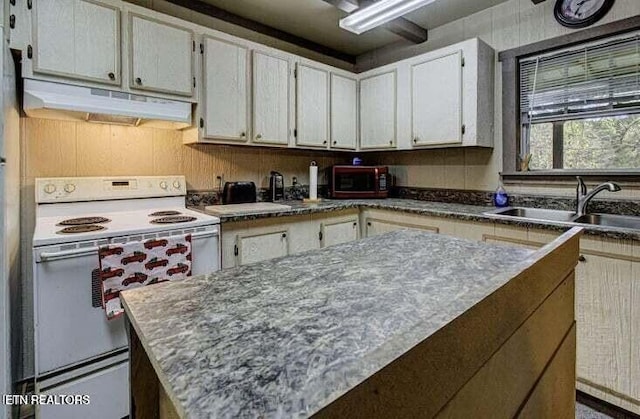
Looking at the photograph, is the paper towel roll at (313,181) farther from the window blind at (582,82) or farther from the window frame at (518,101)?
the window blind at (582,82)

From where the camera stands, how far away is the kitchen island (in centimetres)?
41

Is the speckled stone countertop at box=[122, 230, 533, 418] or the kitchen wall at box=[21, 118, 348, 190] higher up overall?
the kitchen wall at box=[21, 118, 348, 190]

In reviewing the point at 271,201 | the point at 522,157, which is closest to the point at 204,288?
the point at 271,201

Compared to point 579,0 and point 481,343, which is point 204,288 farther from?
point 579,0

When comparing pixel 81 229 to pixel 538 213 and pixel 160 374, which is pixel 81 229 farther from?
pixel 538 213

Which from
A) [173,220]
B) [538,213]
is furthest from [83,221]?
[538,213]

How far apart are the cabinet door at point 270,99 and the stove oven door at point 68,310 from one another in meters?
1.45

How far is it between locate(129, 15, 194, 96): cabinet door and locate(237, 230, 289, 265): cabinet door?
1.04 meters

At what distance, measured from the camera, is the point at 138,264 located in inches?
66.2

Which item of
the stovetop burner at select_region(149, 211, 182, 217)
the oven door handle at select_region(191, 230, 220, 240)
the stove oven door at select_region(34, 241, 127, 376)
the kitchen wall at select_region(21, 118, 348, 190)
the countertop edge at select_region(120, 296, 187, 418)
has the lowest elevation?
the stove oven door at select_region(34, 241, 127, 376)

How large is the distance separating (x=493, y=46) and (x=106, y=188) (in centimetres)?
296

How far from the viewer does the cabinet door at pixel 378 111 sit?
3.04 metres

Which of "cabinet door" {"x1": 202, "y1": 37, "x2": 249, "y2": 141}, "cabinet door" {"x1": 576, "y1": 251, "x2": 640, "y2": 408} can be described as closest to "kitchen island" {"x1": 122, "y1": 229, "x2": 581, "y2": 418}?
"cabinet door" {"x1": 576, "y1": 251, "x2": 640, "y2": 408}

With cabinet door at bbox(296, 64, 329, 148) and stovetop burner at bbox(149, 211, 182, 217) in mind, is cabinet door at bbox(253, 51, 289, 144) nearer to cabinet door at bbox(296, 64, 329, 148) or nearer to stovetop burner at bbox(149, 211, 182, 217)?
cabinet door at bbox(296, 64, 329, 148)
